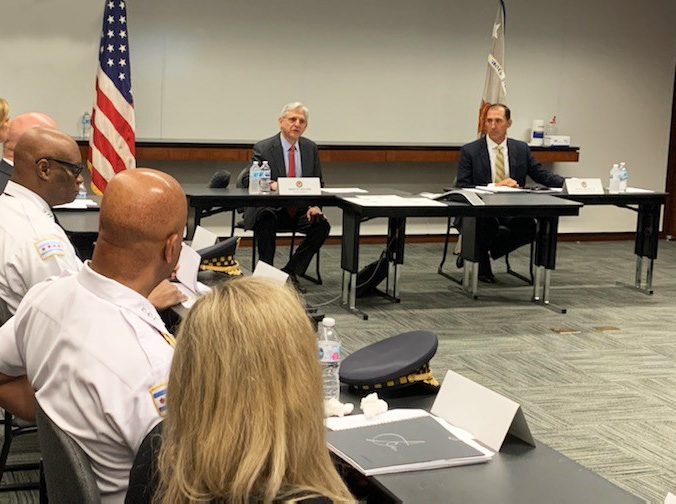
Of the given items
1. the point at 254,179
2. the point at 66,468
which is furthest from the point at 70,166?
the point at 254,179

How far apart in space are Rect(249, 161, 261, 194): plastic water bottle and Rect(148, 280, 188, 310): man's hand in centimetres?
334

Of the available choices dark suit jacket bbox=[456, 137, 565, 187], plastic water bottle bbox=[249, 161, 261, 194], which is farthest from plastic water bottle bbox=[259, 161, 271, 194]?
dark suit jacket bbox=[456, 137, 565, 187]

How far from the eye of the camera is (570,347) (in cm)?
568

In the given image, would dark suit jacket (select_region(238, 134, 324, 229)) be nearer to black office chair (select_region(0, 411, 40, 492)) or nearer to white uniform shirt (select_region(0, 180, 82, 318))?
black office chair (select_region(0, 411, 40, 492))

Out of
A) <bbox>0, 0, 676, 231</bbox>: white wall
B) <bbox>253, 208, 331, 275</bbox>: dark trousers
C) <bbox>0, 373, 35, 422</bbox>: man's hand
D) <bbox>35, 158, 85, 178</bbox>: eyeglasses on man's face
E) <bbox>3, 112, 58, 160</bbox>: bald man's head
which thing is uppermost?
<bbox>0, 0, 676, 231</bbox>: white wall

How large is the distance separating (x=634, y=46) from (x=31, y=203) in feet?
28.1

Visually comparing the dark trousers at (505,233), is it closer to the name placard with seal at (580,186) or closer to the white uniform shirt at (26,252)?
the name placard with seal at (580,186)

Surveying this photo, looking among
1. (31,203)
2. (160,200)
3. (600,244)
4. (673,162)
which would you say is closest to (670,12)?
(673,162)

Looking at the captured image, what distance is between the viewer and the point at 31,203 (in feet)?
10.2

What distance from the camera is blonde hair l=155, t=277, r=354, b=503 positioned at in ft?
4.42

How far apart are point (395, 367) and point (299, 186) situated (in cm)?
418

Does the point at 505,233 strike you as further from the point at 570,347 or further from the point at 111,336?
the point at 111,336

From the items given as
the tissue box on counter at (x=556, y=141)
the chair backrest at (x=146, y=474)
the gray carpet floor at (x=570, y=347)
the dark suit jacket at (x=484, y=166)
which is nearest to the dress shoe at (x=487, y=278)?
the gray carpet floor at (x=570, y=347)

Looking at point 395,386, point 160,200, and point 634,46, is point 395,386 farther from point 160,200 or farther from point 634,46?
point 634,46
